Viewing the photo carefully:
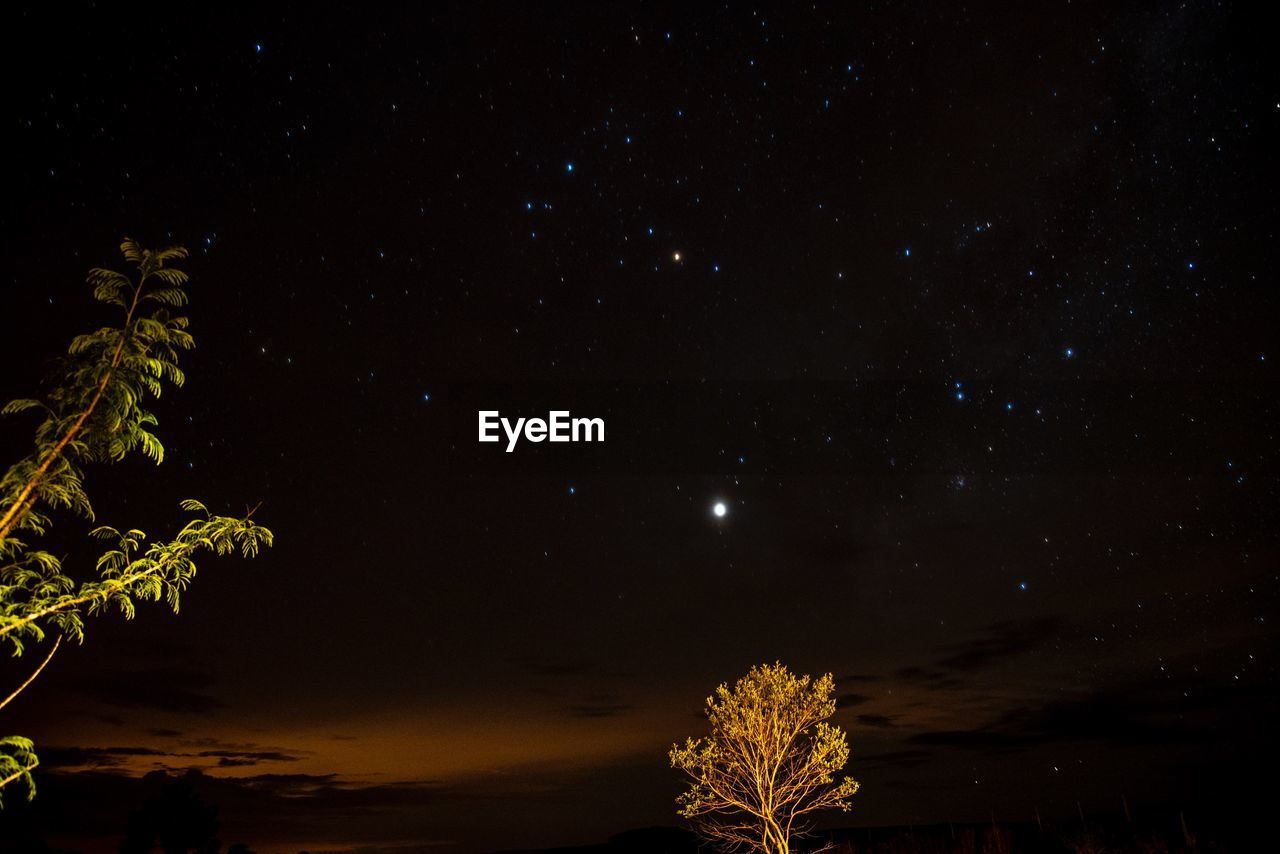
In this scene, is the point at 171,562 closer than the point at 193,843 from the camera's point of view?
Yes

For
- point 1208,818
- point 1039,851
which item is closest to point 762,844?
point 1039,851

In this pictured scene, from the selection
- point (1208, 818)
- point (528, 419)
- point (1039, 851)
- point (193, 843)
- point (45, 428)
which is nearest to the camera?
point (45, 428)

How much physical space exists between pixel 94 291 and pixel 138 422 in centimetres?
88

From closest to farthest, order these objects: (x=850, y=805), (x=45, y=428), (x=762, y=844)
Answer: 1. (x=45, y=428)
2. (x=850, y=805)
3. (x=762, y=844)

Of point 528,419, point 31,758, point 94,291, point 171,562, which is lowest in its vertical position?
point 31,758

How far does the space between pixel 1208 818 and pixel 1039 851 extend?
1527 centimetres

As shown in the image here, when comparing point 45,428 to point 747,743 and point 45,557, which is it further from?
point 747,743

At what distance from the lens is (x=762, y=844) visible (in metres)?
21.8

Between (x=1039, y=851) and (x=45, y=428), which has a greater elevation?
(x=45, y=428)

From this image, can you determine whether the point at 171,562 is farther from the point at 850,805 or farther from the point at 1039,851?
the point at 1039,851

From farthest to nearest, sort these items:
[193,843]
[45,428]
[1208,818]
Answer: [193,843], [1208,818], [45,428]

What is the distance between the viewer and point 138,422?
233 inches

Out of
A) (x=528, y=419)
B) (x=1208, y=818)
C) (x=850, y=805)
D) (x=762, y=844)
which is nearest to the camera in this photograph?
(x=528, y=419)

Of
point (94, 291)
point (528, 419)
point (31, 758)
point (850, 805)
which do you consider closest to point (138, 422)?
point (94, 291)
